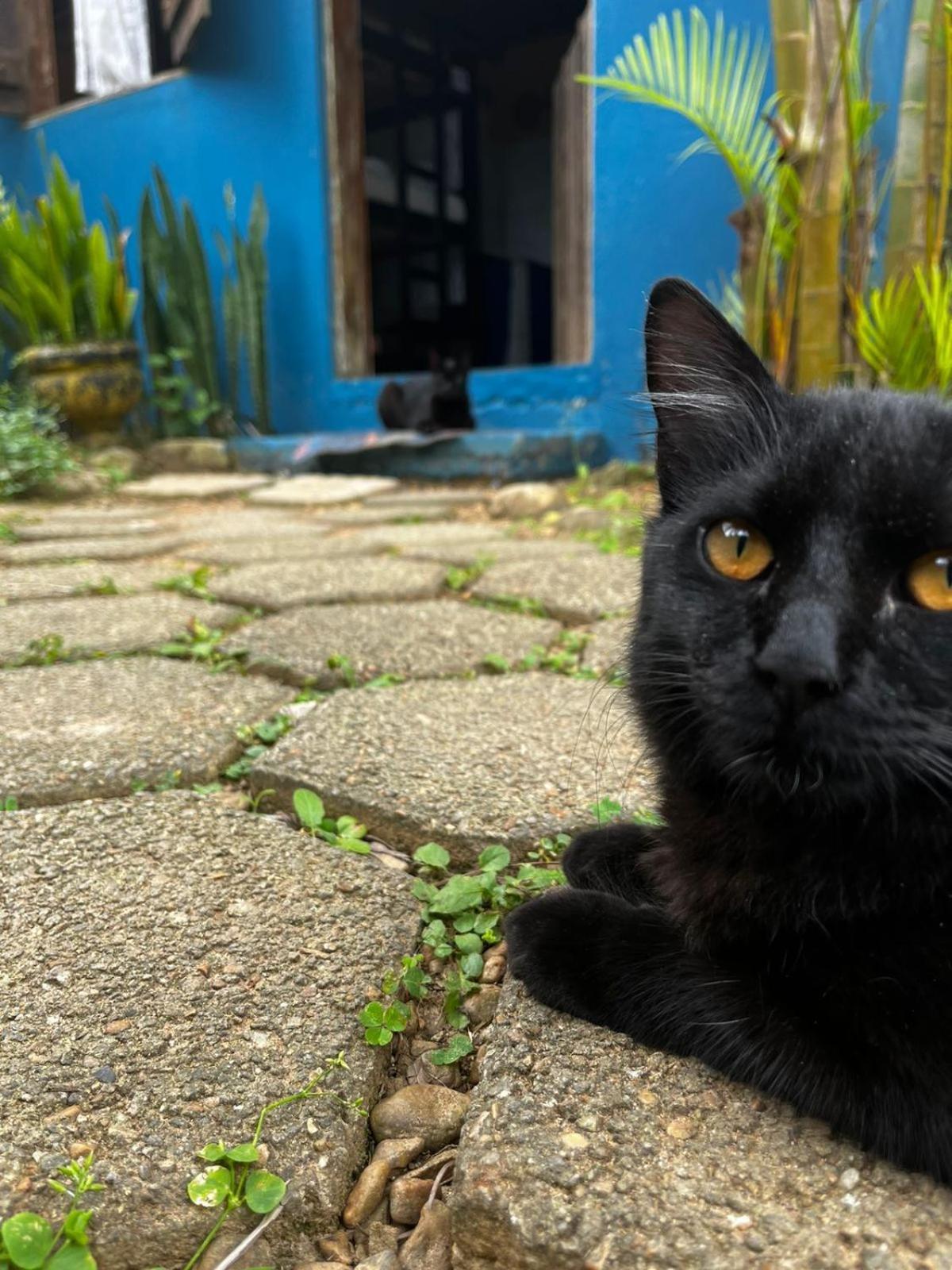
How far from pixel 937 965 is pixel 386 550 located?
2.46m

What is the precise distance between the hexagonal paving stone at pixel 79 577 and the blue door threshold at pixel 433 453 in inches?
98.2

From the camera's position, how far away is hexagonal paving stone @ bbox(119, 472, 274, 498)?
4.83m

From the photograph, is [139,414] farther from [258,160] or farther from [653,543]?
[653,543]

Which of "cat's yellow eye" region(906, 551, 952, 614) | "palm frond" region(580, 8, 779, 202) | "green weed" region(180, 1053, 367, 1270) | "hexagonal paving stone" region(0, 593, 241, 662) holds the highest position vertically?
"palm frond" region(580, 8, 779, 202)

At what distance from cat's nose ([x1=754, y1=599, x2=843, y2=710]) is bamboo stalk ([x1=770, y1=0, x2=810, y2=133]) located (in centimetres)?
272

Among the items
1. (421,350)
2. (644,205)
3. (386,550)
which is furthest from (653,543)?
(421,350)

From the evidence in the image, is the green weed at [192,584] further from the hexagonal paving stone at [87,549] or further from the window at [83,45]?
the window at [83,45]

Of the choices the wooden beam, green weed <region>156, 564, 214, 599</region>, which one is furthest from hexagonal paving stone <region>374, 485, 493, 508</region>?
the wooden beam

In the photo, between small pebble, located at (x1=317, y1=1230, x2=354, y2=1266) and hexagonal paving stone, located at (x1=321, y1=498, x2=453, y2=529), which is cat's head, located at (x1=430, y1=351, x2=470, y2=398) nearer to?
hexagonal paving stone, located at (x1=321, y1=498, x2=453, y2=529)

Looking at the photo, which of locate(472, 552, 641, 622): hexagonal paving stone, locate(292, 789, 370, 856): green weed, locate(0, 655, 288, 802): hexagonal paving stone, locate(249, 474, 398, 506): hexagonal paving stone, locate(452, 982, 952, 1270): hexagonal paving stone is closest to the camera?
locate(452, 982, 952, 1270): hexagonal paving stone

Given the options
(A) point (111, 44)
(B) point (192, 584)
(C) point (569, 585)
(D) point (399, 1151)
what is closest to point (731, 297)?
(C) point (569, 585)

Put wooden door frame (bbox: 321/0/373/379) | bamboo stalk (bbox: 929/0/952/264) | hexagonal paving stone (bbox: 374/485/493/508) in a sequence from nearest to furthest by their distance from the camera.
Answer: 1. bamboo stalk (bbox: 929/0/952/264)
2. hexagonal paving stone (bbox: 374/485/493/508)
3. wooden door frame (bbox: 321/0/373/379)

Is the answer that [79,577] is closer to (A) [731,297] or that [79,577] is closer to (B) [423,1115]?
(B) [423,1115]

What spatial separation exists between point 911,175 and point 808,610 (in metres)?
2.87
